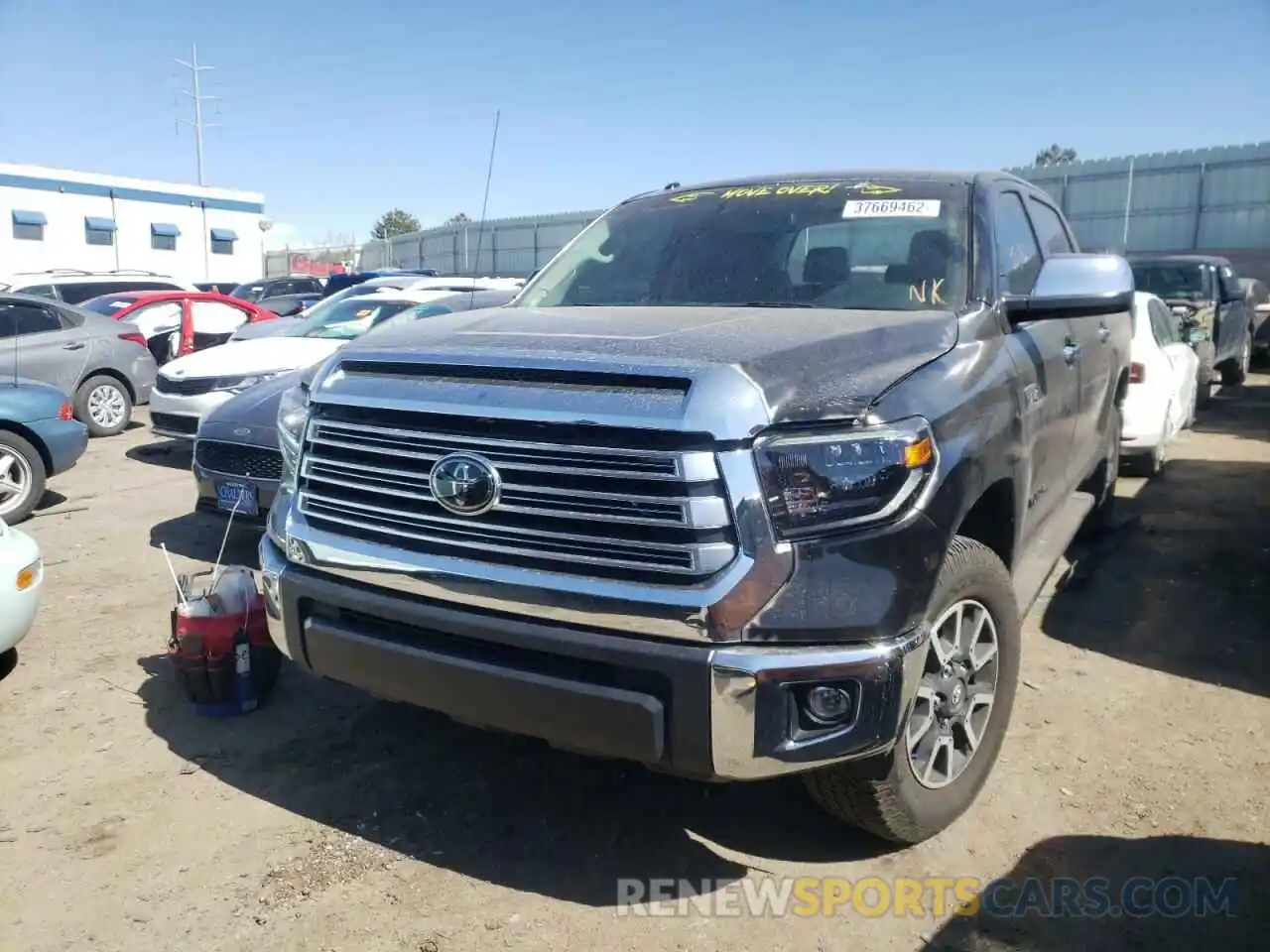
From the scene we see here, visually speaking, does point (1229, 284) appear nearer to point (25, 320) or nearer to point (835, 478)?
point (835, 478)

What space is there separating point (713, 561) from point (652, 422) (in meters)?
0.37

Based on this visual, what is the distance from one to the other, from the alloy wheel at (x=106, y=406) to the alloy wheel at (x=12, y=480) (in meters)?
3.83

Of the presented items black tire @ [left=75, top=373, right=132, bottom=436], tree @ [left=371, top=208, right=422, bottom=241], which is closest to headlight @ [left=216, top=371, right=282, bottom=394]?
black tire @ [left=75, top=373, right=132, bottom=436]

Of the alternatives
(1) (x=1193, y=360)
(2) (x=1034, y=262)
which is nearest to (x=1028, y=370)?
(2) (x=1034, y=262)

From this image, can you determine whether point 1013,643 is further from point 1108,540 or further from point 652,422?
point 1108,540

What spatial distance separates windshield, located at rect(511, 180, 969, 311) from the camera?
3.60 m

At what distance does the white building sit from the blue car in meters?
31.0

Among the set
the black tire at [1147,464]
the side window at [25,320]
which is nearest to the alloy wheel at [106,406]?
the side window at [25,320]

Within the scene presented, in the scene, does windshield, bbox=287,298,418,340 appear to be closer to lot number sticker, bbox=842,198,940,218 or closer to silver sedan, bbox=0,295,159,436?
silver sedan, bbox=0,295,159,436

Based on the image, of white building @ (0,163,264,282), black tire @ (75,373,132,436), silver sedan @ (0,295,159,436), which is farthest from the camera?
white building @ (0,163,264,282)

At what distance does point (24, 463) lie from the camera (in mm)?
7246

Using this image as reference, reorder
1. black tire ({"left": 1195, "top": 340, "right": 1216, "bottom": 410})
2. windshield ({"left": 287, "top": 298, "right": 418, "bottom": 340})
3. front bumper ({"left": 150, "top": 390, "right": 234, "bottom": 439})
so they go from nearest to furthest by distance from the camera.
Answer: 1. front bumper ({"left": 150, "top": 390, "right": 234, "bottom": 439})
2. windshield ({"left": 287, "top": 298, "right": 418, "bottom": 340})
3. black tire ({"left": 1195, "top": 340, "right": 1216, "bottom": 410})

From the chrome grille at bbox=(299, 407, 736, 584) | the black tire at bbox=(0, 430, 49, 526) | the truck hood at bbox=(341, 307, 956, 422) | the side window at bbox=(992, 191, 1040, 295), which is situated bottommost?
the black tire at bbox=(0, 430, 49, 526)

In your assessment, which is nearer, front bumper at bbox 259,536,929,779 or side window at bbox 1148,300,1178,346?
front bumper at bbox 259,536,929,779
